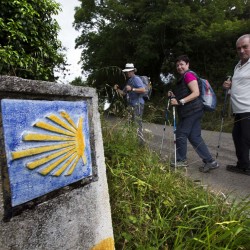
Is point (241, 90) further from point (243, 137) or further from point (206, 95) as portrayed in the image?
point (243, 137)

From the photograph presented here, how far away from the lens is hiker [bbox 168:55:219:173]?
3.91 metres

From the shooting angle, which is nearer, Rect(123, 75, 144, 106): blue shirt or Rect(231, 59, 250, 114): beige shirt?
Rect(231, 59, 250, 114): beige shirt

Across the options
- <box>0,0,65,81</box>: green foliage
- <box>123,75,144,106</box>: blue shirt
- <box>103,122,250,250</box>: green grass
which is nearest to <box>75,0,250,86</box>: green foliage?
<box>0,0,65,81</box>: green foliage

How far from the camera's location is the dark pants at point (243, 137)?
3.86m

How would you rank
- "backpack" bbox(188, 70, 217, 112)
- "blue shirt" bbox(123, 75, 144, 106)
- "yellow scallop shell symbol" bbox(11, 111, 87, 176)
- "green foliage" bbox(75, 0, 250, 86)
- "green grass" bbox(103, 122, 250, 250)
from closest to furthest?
"yellow scallop shell symbol" bbox(11, 111, 87, 176)
"green grass" bbox(103, 122, 250, 250)
"backpack" bbox(188, 70, 217, 112)
"blue shirt" bbox(123, 75, 144, 106)
"green foliage" bbox(75, 0, 250, 86)

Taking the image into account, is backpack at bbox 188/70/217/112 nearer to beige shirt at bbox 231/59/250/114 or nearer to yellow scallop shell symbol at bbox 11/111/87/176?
beige shirt at bbox 231/59/250/114

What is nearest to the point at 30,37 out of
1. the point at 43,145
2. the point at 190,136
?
the point at 190,136

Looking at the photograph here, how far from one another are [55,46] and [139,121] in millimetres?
3364

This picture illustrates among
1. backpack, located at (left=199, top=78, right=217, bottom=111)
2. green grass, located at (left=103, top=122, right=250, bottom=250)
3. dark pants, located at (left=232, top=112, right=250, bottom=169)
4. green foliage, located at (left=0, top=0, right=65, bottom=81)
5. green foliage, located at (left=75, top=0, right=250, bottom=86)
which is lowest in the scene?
green grass, located at (left=103, top=122, right=250, bottom=250)

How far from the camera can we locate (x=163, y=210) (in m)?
2.59

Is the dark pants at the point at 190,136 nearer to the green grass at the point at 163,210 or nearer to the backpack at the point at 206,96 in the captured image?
the backpack at the point at 206,96

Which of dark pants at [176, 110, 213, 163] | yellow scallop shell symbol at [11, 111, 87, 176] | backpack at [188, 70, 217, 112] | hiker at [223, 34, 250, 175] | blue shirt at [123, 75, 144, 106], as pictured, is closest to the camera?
yellow scallop shell symbol at [11, 111, 87, 176]

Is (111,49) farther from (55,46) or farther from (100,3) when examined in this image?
(55,46)

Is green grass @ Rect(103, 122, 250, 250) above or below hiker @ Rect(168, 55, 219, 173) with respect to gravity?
below
